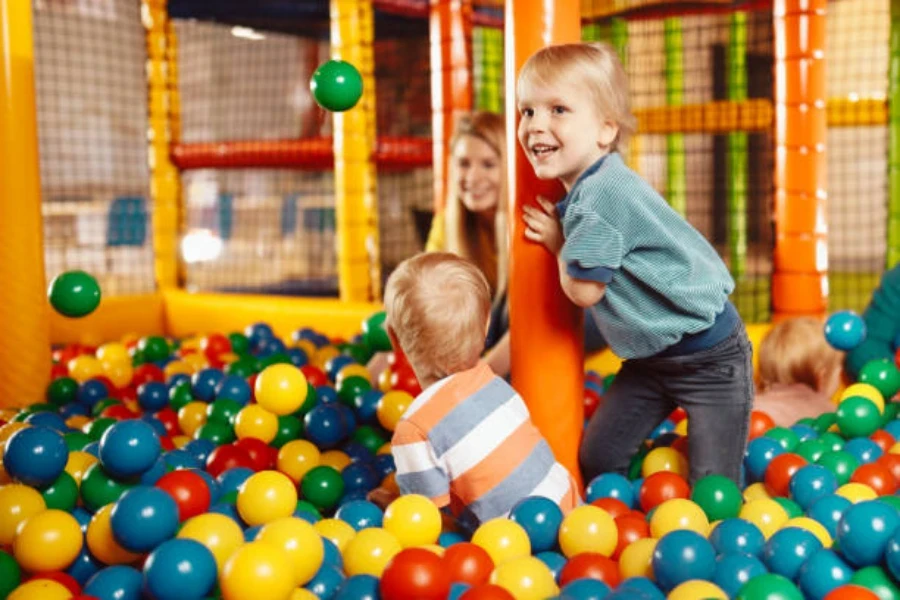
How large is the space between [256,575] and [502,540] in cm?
33

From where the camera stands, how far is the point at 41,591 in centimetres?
112

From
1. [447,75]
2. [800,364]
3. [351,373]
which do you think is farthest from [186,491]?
[447,75]

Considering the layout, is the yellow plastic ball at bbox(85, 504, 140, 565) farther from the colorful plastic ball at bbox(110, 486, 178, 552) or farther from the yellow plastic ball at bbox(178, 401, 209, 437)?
the yellow plastic ball at bbox(178, 401, 209, 437)

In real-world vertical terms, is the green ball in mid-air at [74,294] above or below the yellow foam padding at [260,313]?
above

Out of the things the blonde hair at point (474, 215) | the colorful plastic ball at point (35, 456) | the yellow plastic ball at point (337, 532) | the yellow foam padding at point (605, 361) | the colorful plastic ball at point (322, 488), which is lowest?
the colorful plastic ball at point (322, 488)

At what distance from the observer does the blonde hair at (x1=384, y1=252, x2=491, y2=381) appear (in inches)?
56.0

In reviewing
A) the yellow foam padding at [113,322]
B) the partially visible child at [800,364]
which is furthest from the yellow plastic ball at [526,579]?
the yellow foam padding at [113,322]

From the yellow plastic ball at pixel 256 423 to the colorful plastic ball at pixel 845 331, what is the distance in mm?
1133

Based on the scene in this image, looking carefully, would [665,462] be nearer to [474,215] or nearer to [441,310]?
[441,310]

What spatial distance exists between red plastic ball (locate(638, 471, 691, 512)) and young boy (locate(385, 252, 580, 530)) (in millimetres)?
133

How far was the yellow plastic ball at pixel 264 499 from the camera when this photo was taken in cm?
135

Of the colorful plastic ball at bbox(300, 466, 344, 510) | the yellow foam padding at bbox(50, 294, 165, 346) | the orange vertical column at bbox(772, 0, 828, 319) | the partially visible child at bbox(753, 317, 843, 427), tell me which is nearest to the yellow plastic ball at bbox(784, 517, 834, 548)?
the colorful plastic ball at bbox(300, 466, 344, 510)

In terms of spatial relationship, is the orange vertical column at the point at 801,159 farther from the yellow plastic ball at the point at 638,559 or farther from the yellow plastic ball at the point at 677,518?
the yellow plastic ball at the point at 638,559

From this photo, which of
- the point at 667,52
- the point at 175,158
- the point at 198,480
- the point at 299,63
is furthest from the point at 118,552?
the point at 299,63
